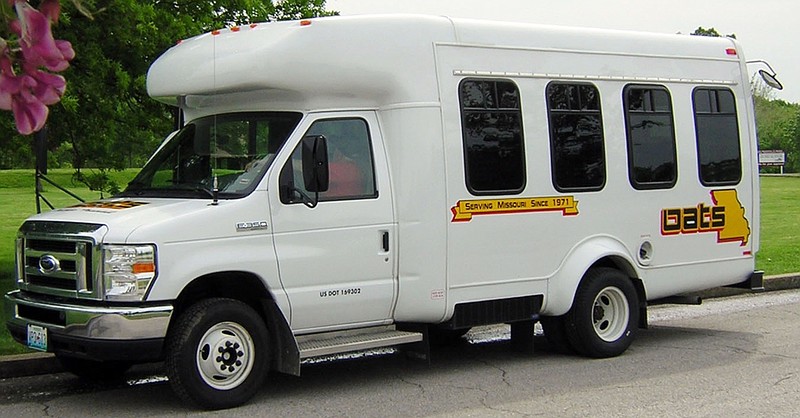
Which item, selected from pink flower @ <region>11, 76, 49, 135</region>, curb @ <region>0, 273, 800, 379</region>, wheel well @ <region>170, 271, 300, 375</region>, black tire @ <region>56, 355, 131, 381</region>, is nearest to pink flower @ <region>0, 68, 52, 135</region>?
pink flower @ <region>11, 76, 49, 135</region>

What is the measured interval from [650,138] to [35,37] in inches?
339

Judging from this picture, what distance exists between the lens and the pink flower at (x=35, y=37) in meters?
1.37

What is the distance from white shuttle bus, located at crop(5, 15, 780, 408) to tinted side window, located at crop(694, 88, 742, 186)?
0.10 ft

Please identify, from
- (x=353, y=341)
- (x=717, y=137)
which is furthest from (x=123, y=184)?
(x=717, y=137)

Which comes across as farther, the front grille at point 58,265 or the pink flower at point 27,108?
the front grille at point 58,265

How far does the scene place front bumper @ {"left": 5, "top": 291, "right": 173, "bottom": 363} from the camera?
21.5ft

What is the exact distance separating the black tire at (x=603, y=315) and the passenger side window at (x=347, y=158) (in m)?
2.28

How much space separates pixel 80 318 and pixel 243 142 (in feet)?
6.19

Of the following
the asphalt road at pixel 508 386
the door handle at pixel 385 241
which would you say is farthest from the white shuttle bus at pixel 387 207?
the asphalt road at pixel 508 386

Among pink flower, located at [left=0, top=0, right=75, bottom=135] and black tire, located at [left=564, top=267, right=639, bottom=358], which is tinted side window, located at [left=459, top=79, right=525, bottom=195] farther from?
pink flower, located at [left=0, top=0, right=75, bottom=135]

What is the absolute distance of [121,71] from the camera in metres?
10.5

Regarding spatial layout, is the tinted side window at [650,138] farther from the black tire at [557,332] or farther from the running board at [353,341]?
the running board at [353,341]

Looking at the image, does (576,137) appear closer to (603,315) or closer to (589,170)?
(589,170)

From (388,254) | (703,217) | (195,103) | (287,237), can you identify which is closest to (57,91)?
(287,237)
